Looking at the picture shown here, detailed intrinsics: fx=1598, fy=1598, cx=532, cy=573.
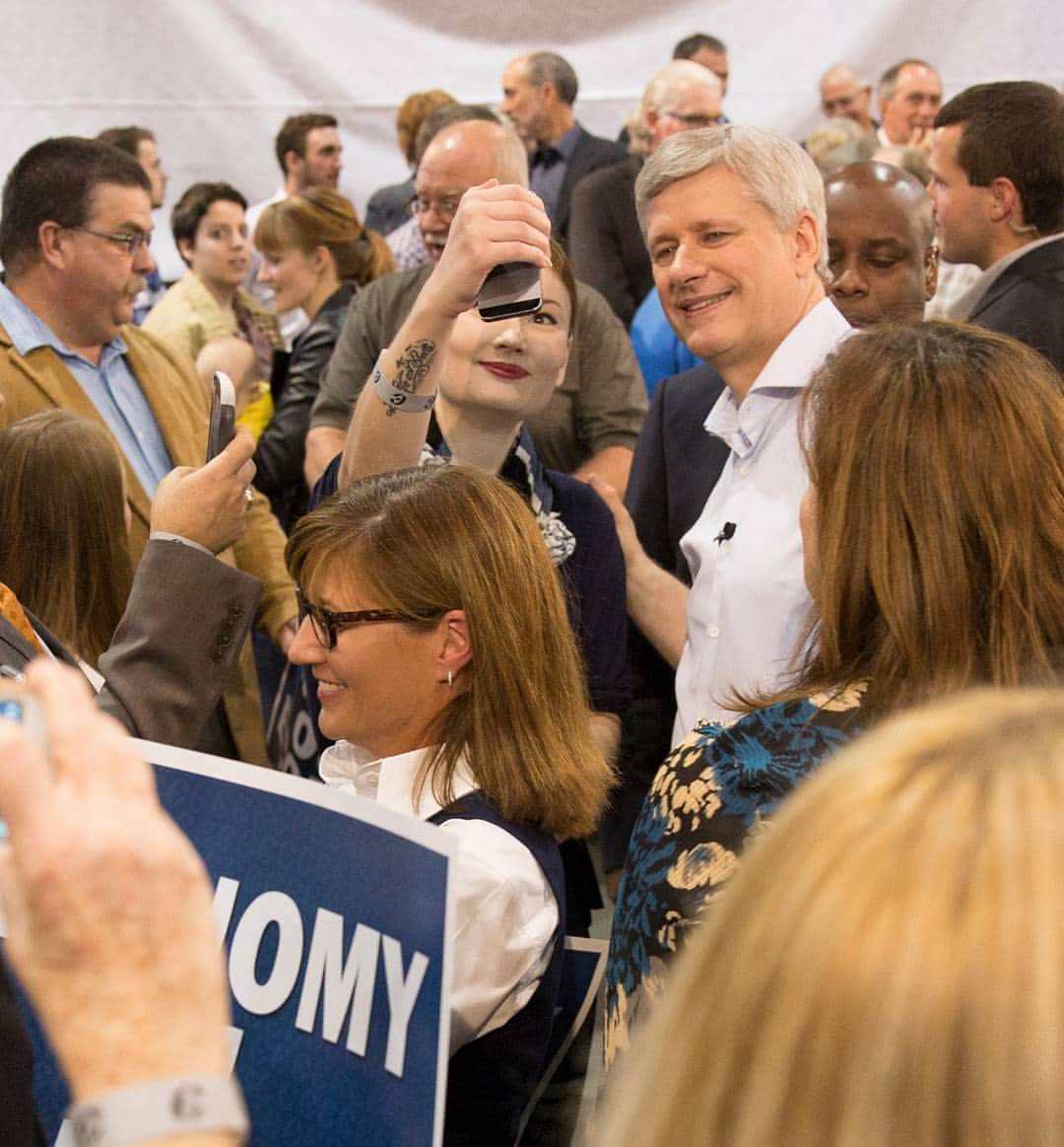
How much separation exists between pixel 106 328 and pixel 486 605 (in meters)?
1.87

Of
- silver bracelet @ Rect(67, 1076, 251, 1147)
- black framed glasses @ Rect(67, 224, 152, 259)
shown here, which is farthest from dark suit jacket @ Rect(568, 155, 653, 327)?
silver bracelet @ Rect(67, 1076, 251, 1147)

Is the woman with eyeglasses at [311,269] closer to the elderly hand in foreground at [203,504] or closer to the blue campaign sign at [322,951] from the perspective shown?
the elderly hand in foreground at [203,504]

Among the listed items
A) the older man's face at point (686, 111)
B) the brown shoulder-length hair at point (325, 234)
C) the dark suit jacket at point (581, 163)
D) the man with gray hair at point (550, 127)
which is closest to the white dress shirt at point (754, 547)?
the brown shoulder-length hair at point (325, 234)

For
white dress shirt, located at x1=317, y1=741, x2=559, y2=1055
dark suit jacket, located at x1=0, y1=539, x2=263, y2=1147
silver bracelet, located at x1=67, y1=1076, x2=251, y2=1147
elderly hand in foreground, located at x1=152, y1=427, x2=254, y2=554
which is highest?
A: elderly hand in foreground, located at x1=152, y1=427, x2=254, y2=554

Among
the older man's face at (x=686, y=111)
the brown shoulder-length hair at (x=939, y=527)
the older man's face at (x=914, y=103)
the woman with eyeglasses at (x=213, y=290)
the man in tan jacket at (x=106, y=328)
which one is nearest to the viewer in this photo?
the brown shoulder-length hair at (x=939, y=527)

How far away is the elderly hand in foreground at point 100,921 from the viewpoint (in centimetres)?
82

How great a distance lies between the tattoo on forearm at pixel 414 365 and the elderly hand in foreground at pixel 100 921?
156 centimetres

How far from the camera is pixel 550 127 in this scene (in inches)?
246

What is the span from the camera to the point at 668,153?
2613 millimetres

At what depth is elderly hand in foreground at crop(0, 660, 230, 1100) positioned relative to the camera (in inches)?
32.3

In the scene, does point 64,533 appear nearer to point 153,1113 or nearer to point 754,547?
point 754,547

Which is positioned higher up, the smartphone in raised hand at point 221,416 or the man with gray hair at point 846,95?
the man with gray hair at point 846,95

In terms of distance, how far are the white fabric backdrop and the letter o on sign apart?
6131 mm

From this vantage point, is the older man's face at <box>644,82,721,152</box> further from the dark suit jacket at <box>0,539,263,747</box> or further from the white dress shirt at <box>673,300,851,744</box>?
the dark suit jacket at <box>0,539,263,747</box>
